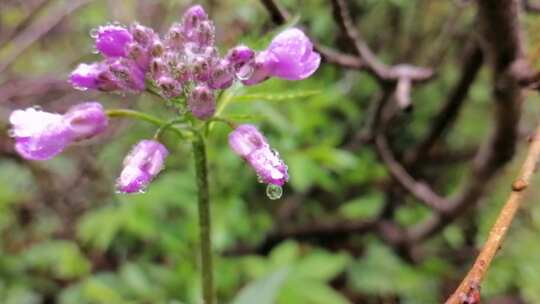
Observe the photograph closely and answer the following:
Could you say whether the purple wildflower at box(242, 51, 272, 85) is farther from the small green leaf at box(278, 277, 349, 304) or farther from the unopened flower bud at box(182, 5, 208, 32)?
the small green leaf at box(278, 277, 349, 304)

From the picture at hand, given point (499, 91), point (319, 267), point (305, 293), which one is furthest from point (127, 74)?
point (319, 267)

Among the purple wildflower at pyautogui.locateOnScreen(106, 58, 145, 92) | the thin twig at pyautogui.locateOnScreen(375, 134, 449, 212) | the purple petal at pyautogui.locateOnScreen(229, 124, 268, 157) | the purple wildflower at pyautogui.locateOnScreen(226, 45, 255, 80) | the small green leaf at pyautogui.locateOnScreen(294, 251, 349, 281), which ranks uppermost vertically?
the purple wildflower at pyautogui.locateOnScreen(106, 58, 145, 92)

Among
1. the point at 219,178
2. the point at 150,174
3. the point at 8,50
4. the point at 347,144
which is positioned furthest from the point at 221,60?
the point at 8,50

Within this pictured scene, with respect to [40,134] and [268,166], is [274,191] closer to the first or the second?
[268,166]

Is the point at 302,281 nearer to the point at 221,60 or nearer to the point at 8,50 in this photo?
the point at 221,60

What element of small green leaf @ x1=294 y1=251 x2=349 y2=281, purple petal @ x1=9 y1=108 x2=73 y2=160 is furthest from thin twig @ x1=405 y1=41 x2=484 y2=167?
purple petal @ x1=9 y1=108 x2=73 y2=160
